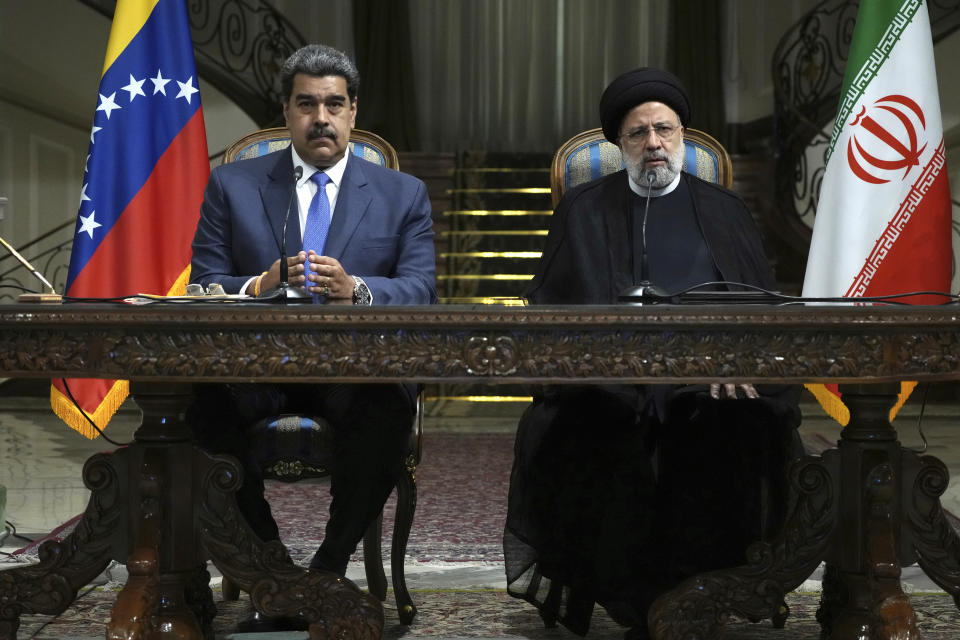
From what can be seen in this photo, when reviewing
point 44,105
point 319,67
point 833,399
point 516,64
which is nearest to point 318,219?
point 319,67

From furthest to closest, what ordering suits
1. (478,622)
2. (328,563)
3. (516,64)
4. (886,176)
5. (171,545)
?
(516,64), (886,176), (478,622), (328,563), (171,545)

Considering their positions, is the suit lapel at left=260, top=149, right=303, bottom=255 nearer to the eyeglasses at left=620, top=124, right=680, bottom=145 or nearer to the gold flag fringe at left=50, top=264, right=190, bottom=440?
the eyeglasses at left=620, top=124, right=680, bottom=145

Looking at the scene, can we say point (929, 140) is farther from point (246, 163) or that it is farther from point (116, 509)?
point (116, 509)

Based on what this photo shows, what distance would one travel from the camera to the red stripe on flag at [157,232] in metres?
A: 3.87

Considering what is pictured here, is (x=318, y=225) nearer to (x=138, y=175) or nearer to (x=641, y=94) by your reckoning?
(x=641, y=94)

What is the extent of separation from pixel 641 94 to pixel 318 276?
1013 mm

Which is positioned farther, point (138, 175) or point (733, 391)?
point (138, 175)

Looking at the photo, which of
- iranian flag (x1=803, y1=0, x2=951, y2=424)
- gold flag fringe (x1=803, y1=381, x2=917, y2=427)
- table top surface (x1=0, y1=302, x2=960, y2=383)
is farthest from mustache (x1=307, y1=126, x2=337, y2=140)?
iranian flag (x1=803, y1=0, x2=951, y2=424)

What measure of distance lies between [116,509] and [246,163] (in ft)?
3.55

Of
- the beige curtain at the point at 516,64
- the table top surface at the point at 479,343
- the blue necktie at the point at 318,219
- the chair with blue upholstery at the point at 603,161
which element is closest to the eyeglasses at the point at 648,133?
the chair with blue upholstery at the point at 603,161

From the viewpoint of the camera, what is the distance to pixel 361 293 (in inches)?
101

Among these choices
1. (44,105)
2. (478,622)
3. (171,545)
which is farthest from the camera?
(44,105)

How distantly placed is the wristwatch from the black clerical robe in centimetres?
46

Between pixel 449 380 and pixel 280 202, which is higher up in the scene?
pixel 280 202
